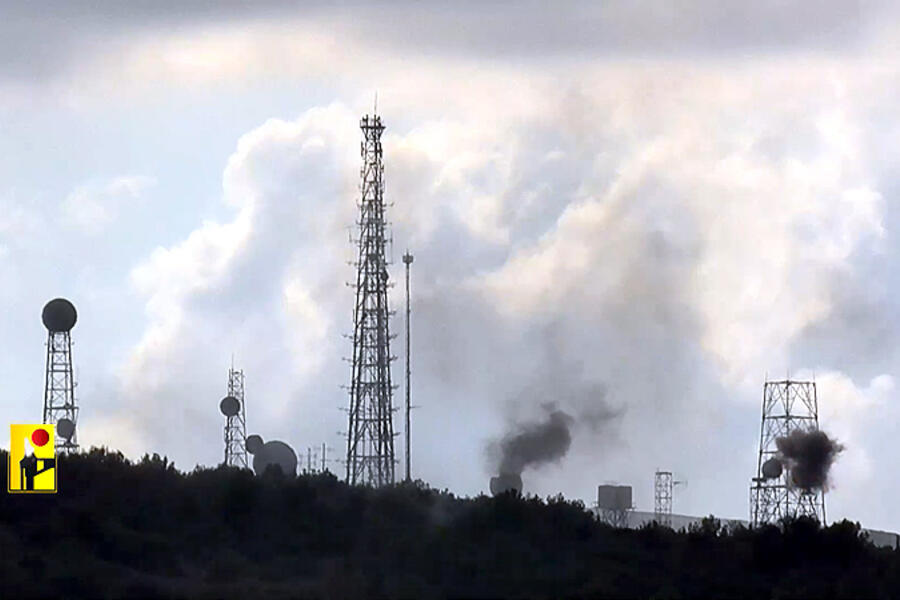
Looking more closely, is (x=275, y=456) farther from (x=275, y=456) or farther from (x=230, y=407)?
(x=230, y=407)

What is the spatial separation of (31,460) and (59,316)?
29250 millimetres

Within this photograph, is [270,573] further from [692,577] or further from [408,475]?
[408,475]

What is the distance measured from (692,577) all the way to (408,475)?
3858 cm

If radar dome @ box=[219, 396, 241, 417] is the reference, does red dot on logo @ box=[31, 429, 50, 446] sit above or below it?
below

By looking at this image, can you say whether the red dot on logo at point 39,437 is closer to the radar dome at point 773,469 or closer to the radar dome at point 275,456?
the radar dome at point 275,456

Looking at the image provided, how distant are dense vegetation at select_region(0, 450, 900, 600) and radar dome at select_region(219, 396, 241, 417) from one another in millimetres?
42013

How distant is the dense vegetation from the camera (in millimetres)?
63812

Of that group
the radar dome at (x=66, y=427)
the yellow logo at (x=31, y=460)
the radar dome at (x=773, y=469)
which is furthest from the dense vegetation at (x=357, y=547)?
the radar dome at (x=773, y=469)

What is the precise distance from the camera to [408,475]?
10619 cm

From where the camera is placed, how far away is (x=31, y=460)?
78250 mm

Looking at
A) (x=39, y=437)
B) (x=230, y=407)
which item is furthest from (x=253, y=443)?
(x=39, y=437)

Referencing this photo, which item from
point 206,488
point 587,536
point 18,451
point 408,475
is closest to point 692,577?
point 587,536

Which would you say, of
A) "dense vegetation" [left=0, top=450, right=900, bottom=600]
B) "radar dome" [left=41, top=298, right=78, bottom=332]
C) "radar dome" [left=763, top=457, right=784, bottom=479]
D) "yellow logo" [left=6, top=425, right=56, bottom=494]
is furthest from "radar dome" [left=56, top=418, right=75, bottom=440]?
"radar dome" [left=763, top=457, right=784, bottom=479]

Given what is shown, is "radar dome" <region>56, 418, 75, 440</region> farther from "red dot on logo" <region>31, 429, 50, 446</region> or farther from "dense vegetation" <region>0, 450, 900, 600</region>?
"red dot on logo" <region>31, 429, 50, 446</region>
